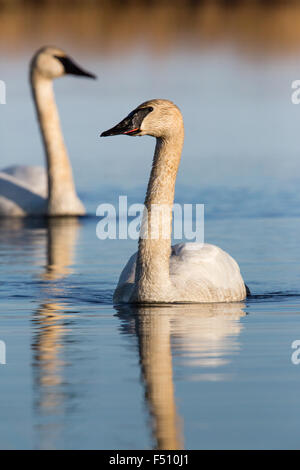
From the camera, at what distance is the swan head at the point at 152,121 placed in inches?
413

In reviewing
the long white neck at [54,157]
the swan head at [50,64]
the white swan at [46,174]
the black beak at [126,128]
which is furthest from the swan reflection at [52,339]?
the swan head at [50,64]

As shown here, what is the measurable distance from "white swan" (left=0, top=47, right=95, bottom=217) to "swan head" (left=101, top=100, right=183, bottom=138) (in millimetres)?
7363

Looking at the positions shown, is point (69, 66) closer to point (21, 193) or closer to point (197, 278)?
point (21, 193)

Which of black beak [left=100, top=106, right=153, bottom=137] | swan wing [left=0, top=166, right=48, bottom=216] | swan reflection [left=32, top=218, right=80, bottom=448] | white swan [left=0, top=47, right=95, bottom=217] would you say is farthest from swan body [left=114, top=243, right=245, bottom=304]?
swan wing [left=0, top=166, right=48, bottom=216]

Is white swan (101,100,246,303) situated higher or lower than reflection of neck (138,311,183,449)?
higher

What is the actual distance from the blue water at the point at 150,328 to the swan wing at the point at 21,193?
0.69 metres

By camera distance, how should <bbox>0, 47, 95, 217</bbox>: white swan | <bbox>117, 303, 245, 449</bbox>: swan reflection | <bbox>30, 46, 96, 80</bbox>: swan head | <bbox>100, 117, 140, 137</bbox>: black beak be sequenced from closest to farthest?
<bbox>117, 303, 245, 449</bbox>: swan reflection < <bbox>100, 117, 140, 137</bbox>: black beak < <bbox>0, 47, 95, 217</bbox>: white swan < <bbox>30, 46, 96, 80</bbox>: swan head

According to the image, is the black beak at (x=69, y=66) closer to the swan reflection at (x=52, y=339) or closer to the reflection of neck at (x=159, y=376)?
the swan reflection at (x=52, y=339)

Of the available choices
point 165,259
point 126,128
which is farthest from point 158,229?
point 126,128

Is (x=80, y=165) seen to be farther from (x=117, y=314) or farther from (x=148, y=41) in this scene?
(x=148, y=41)

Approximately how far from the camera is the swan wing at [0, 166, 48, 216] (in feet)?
59.9

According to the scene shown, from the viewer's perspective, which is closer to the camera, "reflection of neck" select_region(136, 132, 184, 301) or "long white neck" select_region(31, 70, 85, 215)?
"reflection of neck" select_region(136, 132, 184, 301)

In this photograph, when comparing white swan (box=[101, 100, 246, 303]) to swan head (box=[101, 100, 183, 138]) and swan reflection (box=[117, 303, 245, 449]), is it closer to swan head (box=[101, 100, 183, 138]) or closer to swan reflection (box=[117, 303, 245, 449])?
→ swan head (box=[101, 100, 183, 138])

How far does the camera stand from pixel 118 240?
613 inches
